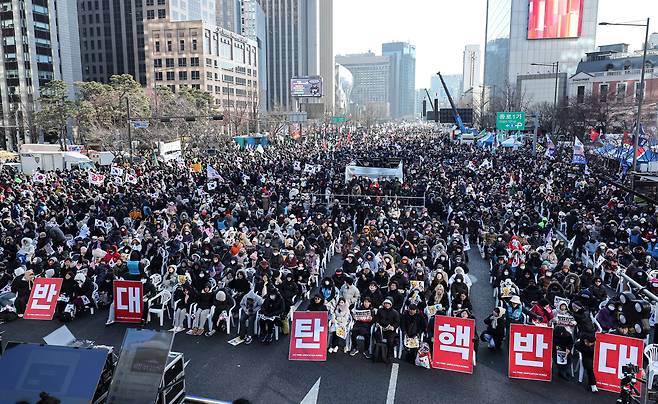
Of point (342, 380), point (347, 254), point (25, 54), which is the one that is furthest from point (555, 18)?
point (342, 380)

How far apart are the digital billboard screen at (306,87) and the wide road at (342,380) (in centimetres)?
8848

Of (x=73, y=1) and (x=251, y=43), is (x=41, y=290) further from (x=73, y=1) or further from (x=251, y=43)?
(x=251, y=43)

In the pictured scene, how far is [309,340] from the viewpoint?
945 centimetres

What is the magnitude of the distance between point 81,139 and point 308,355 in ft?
183

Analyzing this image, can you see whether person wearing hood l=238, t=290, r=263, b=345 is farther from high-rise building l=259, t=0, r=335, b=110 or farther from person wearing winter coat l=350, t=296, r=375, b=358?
high-rise building l=259, t=0, r=335, b=110

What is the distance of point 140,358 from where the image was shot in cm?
699

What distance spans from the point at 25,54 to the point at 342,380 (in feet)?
276

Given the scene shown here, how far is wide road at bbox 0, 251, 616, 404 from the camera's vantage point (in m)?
8.24

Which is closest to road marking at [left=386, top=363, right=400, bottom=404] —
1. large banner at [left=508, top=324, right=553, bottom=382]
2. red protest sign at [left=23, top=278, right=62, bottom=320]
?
large banner at [left=508, top=324, right=553, bottom=382]

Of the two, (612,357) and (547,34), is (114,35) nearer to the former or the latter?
(547,34)

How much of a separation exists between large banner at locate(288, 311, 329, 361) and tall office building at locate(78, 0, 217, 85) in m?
109

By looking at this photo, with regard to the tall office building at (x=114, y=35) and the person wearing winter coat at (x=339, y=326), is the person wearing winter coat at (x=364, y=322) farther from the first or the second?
the tall office building at (x=114, y=35)

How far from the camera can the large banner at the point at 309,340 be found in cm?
942

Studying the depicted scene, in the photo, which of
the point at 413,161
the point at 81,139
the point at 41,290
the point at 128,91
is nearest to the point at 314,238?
the point at 41,290
